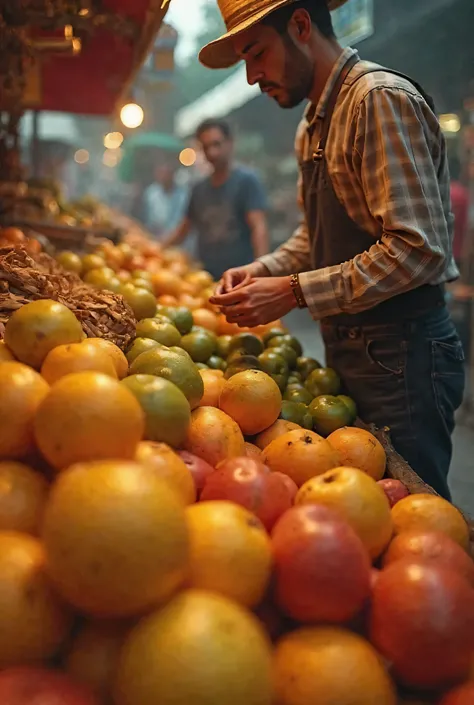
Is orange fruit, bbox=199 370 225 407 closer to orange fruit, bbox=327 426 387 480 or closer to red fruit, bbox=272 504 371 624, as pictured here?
orange fruit, bbox=327 426 387 480

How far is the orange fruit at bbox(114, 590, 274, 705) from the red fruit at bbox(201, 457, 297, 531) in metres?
0.27

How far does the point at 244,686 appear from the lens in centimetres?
88

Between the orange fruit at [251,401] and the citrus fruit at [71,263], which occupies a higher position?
the citrus fruit at [71,263]

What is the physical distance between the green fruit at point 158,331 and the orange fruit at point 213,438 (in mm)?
561

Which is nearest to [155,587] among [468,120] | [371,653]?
[371,653]

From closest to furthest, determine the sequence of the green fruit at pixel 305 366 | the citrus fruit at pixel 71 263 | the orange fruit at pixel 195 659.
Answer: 1. the orange fruit at pixel 195 659
2. the green fruit at pixel 305 366
3. the citrus fruit at pixel 71 263

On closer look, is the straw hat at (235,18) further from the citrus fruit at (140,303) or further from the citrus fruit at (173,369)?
the citrus fruit at (173,369)

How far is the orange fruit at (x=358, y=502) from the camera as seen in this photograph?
123 cm

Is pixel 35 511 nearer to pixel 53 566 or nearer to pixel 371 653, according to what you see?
pixel 53 566

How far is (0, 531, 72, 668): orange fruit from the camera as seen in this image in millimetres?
970

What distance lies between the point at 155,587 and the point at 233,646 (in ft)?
0.46

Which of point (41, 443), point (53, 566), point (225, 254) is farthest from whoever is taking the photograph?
point (225, 254)

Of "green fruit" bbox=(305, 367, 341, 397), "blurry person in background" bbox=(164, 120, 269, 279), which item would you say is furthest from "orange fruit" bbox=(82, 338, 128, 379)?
"blurry person in background" bbox=(164, 120, 269, 279)

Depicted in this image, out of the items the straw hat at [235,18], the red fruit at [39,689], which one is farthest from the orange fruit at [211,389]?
the straw hat at [235,18]
